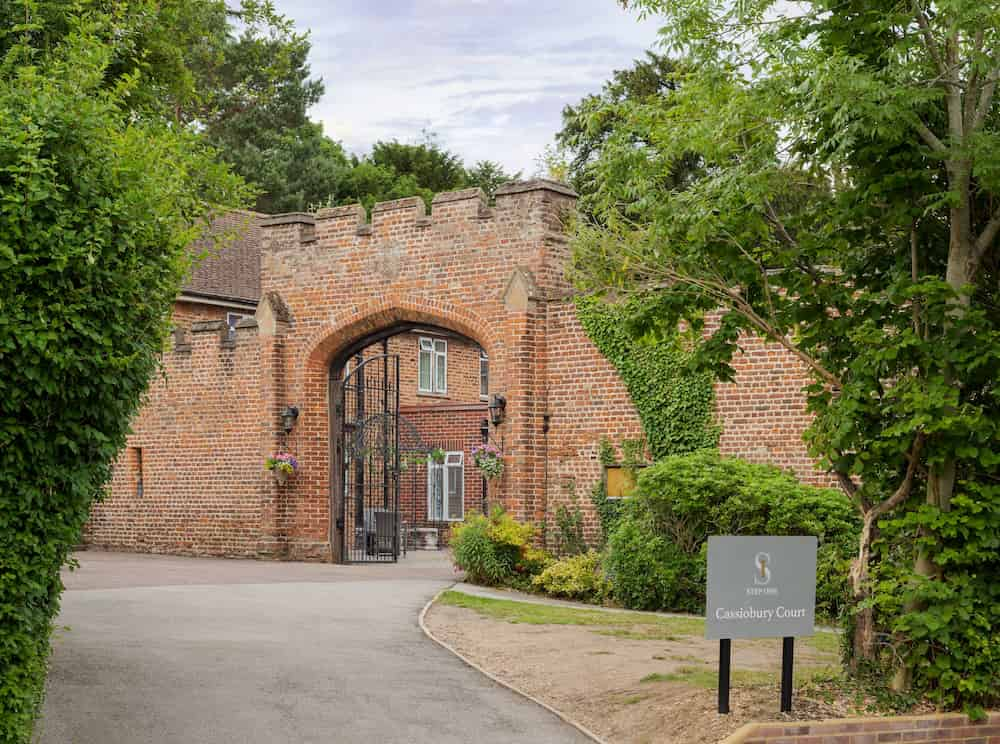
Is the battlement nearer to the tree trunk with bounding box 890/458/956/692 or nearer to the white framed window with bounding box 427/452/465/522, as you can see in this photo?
the tree trunk with bounding box 890/458/956/692

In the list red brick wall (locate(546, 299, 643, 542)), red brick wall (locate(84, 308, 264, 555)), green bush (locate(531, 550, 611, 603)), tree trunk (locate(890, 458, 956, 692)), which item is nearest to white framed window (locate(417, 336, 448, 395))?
red brick wall (locate(84, 308, 264, 555))

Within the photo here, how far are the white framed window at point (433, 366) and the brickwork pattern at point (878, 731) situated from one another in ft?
85.8

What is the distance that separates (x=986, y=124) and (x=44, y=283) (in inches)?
250

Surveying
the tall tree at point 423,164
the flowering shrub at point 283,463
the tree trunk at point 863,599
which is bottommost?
the tree trunk at point 863,599

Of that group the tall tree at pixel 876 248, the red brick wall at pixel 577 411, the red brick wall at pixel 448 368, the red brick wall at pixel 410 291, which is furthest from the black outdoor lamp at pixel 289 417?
the tall tree at pixel 876 248

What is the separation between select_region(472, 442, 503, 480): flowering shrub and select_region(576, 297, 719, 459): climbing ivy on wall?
235cm

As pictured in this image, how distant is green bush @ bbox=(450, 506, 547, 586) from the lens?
17.7 meters

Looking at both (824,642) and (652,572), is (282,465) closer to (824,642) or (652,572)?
(652,572)

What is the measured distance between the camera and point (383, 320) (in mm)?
20859

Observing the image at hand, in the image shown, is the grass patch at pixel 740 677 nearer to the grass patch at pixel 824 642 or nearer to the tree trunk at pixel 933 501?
the tree trunk at pixel 933 501

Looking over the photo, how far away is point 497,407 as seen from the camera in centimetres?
1902

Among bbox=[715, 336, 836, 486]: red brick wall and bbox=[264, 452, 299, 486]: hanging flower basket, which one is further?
bbox=[264, 452, 299, 486]: hanging flower basket

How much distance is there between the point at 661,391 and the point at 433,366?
17.7 metres

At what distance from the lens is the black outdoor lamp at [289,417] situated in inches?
851
